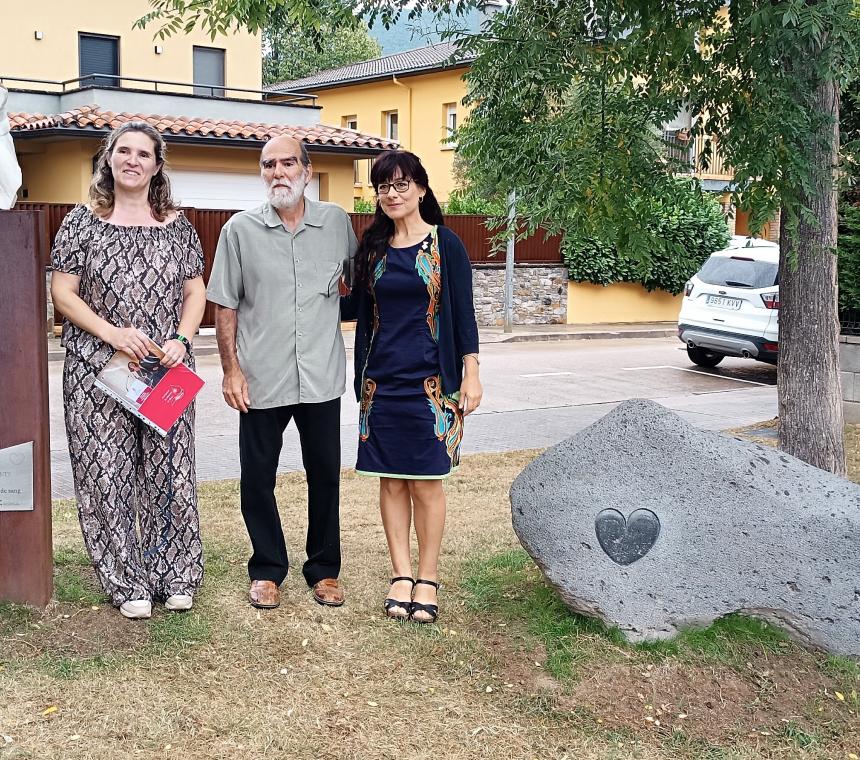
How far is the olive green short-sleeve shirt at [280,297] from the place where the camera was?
4.66 metres

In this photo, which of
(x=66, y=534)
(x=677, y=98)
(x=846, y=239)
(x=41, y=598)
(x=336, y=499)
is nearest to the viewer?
(x=41, y=598)

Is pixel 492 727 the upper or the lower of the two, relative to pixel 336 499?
lower

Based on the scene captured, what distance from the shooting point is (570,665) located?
4.20 m

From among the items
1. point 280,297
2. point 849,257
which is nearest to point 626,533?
point 280,297

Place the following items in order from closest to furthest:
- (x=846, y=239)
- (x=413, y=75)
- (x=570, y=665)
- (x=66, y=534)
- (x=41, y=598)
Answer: (x=570, y=665) → (x=41, y=598) → (x=66, y=534) → (x=846, y=239) → (x=413, y=75)

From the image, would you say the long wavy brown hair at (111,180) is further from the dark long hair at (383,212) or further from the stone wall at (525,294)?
the stone wall at (525,294)

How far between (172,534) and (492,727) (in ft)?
5.41

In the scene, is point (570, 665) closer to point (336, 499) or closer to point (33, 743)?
point (336, 499)

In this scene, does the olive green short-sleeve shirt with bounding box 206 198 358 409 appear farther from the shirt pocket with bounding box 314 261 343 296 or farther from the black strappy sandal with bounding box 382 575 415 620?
the black strappy sandal with bounding box 382 575 415 620

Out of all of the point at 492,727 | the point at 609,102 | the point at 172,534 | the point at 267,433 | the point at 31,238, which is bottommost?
the point at 492,727

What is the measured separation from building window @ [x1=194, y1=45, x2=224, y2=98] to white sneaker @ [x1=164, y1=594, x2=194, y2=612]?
2461 centimetres

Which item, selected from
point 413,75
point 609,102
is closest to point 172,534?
point 609,102

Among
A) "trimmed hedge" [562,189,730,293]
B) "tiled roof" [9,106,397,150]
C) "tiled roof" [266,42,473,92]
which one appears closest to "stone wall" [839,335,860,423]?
"tiled roof" [9,106,397,150]

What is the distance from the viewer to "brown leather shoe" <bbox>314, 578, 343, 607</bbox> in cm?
493
